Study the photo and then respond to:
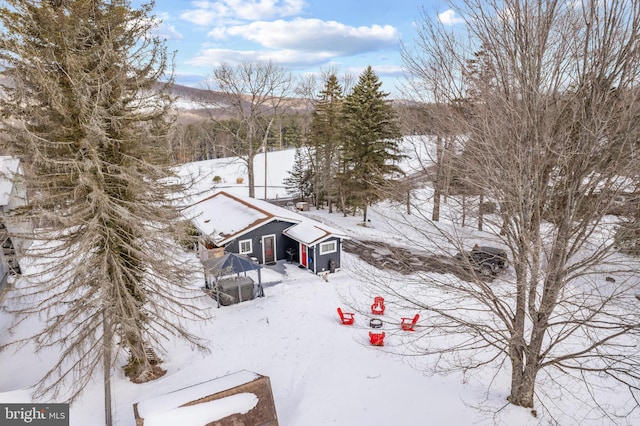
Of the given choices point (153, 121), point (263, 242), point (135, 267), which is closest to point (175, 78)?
point (153, 121)

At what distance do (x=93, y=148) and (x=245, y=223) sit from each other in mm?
10743

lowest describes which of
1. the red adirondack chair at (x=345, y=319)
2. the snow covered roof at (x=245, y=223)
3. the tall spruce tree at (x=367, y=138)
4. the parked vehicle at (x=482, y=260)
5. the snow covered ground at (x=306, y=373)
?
the snow covered ground at (x=306, y=373)

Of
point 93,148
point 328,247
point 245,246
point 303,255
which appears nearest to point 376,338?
point 328,247

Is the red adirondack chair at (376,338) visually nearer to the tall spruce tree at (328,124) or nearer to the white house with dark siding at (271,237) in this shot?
the white house with dark siding at (271,237)

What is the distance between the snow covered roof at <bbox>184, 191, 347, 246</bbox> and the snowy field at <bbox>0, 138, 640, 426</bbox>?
330 cm

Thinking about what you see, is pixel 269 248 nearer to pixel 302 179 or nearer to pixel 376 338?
pixel 376 338

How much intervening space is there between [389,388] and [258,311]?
6211 millimetres

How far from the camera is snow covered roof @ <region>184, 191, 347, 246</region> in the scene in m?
17.5

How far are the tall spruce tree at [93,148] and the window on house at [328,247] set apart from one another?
27.5 feet

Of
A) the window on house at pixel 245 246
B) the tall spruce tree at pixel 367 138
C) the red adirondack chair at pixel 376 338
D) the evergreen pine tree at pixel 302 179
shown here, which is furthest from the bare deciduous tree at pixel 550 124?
the evergreen pine tree at pixel 302 179

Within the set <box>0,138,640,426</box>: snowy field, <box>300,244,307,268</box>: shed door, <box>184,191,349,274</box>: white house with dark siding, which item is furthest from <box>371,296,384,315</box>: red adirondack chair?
<box>300,244,307,268</box>: shed door

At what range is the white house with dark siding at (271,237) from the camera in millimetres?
17438

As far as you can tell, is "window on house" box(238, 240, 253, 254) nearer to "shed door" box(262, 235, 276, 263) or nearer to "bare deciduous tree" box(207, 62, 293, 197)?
"shed door" box(262, 235, 276, 263)

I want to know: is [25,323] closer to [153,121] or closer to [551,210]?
[153,121]
